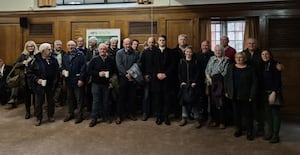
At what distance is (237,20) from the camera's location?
7105mm

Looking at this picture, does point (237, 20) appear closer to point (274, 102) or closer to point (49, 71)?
point (274, 102)

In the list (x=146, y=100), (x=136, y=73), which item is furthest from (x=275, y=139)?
(x=136, y=73)

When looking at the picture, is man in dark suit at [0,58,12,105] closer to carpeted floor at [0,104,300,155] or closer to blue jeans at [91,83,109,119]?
carpeted floor at [0,104,300,155]

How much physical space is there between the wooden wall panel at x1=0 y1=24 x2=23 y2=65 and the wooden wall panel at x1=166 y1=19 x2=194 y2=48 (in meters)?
3.33

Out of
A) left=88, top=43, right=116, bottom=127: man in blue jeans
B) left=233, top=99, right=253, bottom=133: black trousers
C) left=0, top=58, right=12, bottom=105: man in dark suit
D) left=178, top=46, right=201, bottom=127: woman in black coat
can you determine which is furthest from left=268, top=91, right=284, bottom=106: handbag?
left=0, top=58, right=12, bottom=105: man in dark suit

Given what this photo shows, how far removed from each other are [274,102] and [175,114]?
192 centimetres

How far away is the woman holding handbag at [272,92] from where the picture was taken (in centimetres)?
464

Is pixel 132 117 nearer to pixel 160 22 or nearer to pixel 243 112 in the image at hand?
pixel 243 112

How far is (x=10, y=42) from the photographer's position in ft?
26.2

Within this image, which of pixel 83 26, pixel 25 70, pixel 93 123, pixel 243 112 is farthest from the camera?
pixel 83 26

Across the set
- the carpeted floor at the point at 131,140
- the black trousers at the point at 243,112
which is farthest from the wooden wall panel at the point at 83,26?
the black trousers at the point at 243,112

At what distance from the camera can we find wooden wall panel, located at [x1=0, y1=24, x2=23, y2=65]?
26.1ft

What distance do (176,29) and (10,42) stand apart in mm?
3752

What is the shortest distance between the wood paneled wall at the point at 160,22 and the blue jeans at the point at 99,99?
79.5 inches
